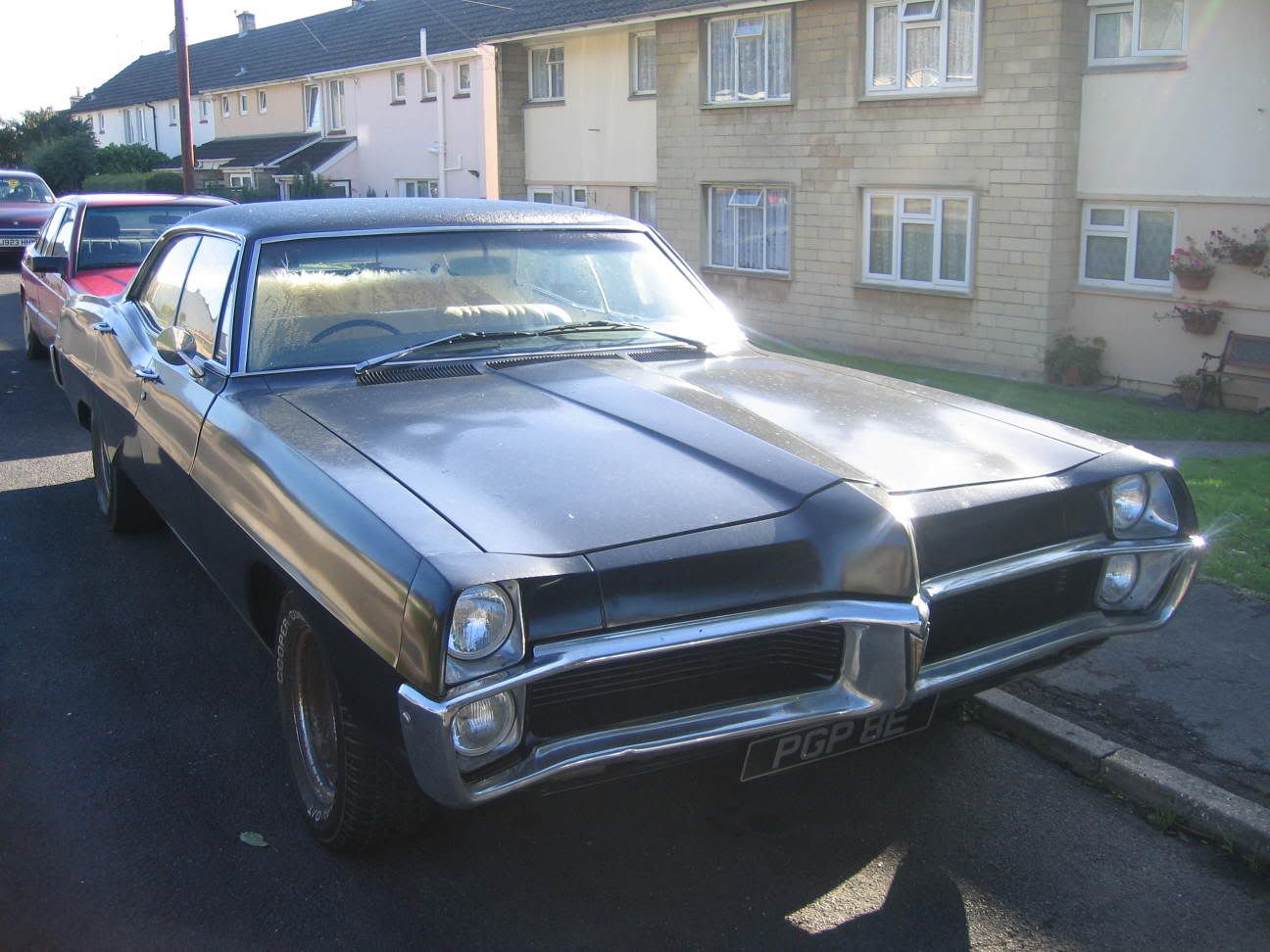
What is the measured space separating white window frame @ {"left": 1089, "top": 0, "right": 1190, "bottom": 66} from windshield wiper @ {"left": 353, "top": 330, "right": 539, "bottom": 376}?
10.9 metres

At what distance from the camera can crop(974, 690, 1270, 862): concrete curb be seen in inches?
142

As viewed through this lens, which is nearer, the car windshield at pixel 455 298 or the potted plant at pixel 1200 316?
the car windshield at pixel 455 298

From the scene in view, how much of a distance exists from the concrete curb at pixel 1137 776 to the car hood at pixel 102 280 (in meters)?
7.16

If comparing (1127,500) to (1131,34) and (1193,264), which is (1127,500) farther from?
(1131,34)

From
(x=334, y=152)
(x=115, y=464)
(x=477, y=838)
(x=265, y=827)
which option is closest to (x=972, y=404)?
(x=477, y=838)

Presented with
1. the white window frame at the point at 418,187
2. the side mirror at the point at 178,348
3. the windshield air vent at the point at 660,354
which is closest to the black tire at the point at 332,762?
the side mirror at the point at 178,348

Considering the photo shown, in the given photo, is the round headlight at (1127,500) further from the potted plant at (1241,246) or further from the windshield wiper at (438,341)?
the potted plant at (1241,246)

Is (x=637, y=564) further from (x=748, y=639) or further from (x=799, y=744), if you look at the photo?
(x=799, y=744)

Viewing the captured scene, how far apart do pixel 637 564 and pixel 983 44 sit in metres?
13.1

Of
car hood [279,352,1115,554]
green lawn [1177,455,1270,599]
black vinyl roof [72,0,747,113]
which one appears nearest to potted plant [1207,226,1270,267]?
green lawn [1177,455,1270,599]

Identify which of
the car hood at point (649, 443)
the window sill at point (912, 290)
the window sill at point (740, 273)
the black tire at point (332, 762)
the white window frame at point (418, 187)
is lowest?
the black tire at point (332, 762)

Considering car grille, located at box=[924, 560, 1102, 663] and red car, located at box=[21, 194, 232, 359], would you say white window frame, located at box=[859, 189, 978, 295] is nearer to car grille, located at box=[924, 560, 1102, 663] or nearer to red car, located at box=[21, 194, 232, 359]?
red car, located at box=[21, 194, 232, 359]

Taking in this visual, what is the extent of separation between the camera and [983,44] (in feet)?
46.6

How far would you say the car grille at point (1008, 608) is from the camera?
3.31 metres
